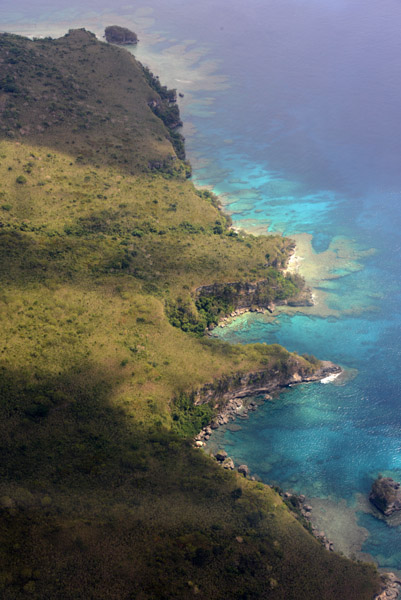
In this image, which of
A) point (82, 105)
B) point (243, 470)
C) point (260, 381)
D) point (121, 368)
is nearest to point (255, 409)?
point (260, 381)

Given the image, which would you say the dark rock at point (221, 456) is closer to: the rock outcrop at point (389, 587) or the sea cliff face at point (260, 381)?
the sea cliff face at point (260, 381)

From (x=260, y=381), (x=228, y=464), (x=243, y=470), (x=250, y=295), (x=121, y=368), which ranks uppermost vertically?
(x=250, y=295)

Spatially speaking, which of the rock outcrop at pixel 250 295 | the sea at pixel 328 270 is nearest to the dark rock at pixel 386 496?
the sea at pixel 328 270

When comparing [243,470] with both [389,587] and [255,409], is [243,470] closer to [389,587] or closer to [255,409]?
[255,409]

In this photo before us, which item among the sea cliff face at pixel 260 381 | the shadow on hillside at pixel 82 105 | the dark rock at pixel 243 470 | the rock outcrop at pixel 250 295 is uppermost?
the shadow on hillside at pixel 82 105

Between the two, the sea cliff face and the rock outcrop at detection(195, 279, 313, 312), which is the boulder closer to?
the sea cliff face

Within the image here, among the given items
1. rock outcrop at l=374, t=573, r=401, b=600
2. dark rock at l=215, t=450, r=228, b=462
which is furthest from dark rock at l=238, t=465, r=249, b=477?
rock outcrop at l=374, t=573, r=401, b=600
